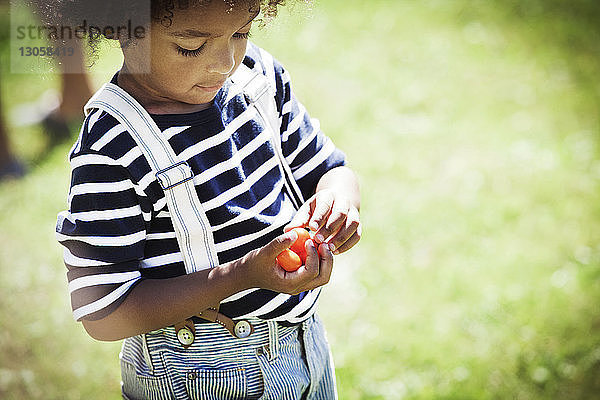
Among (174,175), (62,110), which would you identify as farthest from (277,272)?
(62,110)

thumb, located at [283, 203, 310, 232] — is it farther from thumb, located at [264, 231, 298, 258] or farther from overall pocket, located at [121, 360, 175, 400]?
overall pocket, located at [121, 360, 175, 400]

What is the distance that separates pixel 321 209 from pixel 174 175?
14.5 inches

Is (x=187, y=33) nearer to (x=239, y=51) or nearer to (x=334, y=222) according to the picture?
(x=239, y=51)

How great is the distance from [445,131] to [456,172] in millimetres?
506

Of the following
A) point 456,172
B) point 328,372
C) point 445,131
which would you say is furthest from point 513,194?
point 328,372

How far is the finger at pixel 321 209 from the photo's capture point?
5.01ft

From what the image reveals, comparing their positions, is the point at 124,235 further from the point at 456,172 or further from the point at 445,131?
the point at 445,131

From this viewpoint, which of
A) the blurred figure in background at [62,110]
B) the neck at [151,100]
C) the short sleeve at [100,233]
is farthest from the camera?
the blurred figure in background at [62,110]

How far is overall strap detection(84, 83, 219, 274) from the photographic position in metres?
1.35

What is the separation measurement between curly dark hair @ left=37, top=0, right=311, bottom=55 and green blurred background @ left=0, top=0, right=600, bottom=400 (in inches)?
8.5

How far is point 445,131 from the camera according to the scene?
15.2 ft

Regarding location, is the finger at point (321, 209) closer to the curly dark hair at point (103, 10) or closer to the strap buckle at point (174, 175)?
the strap buckle at point (174, 175)

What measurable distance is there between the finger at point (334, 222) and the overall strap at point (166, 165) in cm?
25

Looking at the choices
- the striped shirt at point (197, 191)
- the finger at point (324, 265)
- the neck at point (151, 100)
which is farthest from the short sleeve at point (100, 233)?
the finger at point (324, 265)
